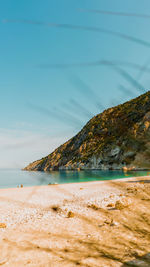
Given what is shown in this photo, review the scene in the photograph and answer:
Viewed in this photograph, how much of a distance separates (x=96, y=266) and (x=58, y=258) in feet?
4.05

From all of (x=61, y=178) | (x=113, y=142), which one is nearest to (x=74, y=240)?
(x=113, y=142)

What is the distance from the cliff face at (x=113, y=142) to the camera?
1.70m

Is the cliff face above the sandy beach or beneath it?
above

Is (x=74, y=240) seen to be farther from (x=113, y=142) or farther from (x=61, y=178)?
(x=61, y=178)

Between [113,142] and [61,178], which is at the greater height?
[113,142]

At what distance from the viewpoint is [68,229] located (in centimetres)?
740

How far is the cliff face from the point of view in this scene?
1.70 m

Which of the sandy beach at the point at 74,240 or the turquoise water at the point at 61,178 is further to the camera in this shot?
the sandy beach at the point at 74,240

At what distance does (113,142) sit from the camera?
4.71 m

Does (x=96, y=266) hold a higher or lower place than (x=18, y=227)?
higher

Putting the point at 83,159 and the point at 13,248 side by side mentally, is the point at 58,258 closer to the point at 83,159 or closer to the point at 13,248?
the point at 13,248

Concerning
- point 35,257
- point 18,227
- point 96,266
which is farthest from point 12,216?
point 96,266

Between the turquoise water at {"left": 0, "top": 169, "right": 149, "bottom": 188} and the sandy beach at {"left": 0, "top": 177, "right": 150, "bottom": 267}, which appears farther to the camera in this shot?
the sandy beach at {"left": 0, "top": 177, "right": 150, "bottom": 267}

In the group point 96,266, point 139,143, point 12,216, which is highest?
point 139,143
